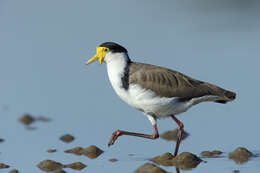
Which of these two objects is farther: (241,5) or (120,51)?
(241,5)

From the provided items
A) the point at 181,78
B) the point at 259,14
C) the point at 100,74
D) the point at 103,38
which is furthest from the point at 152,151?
the point at 259,14

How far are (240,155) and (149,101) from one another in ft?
5.47

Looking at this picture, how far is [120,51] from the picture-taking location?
10422 millimetres

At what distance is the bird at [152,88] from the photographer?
1011cm

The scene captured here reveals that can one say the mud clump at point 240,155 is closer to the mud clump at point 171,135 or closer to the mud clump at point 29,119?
the mud clump at point 171,135

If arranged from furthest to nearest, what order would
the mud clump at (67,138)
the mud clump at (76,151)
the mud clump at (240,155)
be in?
the mud clump at (67,138)
the mud clump at (76,151)
the mud clump at (240,155)

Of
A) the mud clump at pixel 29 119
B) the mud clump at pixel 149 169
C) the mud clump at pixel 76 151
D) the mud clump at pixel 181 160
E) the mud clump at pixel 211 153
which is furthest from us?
the mud clump at pixel 29 119

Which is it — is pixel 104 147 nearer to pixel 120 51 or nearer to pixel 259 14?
pixel 120 51

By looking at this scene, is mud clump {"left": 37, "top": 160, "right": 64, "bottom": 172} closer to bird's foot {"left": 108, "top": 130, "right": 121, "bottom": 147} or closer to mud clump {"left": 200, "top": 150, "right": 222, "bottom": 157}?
bird's foot {"left": 108, "top": 130, "right": 121, "bottom": 147}

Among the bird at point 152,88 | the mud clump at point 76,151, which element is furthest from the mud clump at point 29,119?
the bird at point 152,88

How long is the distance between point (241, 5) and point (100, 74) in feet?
29.4

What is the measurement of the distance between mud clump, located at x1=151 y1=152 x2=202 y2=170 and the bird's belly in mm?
746

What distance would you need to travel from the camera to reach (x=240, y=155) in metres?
10.1

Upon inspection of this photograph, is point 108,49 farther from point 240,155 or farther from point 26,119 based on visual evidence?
point 26,119
